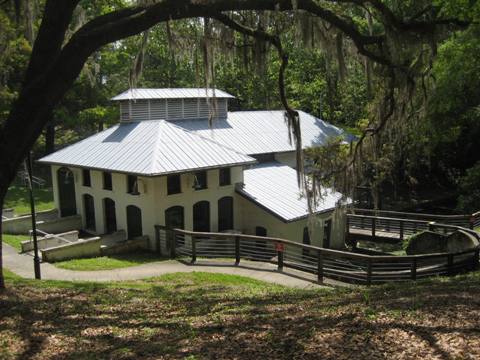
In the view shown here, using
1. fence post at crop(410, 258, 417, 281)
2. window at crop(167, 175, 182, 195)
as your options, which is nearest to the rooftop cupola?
window at crop(167, 175, 182, 195)

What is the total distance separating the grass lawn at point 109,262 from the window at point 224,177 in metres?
5.04

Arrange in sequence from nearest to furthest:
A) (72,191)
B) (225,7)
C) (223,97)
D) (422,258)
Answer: (225,7) < (422,258) < (72,191) < (223,97)

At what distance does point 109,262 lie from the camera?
18.1m

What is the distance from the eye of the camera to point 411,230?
22891 mm

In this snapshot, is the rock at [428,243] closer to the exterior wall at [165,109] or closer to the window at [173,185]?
the window at [173,185]

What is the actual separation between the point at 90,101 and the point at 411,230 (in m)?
25.6

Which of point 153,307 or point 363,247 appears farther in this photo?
point 363,247

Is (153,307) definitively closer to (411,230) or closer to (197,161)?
(197,161)

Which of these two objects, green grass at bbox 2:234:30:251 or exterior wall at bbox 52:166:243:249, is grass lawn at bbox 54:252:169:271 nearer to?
exterior wall at bbox 52:166:243:249

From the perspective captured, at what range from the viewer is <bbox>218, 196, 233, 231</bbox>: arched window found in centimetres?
2281

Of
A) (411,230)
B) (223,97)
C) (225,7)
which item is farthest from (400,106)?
(223,97)

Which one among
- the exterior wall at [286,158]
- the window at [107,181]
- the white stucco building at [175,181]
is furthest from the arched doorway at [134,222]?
the exterior wall at [286,158]

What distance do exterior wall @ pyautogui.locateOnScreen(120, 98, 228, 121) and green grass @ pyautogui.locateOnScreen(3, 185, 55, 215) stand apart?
8215 mm

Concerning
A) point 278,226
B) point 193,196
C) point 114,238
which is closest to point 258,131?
point 278,226
